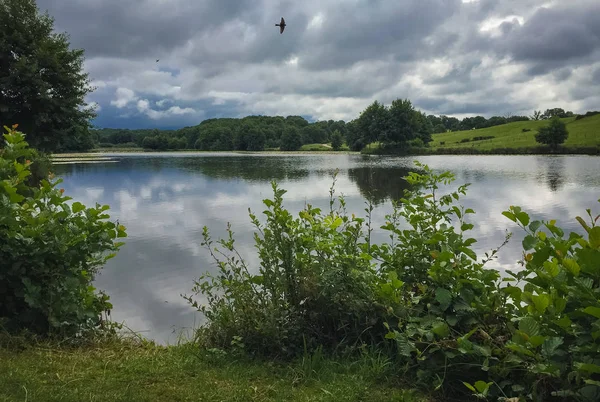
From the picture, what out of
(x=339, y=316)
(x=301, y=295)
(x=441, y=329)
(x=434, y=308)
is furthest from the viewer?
(x=301, y=295)

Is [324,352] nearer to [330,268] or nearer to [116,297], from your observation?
[330,268]

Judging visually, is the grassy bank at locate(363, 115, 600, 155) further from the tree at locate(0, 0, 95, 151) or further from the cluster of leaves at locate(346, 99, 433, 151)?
the tree at locate(0, 0, 95, 151)

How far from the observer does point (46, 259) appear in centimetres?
438

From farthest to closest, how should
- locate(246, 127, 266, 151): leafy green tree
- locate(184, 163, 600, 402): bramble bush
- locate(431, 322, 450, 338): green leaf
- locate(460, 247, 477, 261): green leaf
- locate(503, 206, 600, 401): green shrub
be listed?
locate(246, 127, 266, 151): leafy green tree
locate(460, 247, 477, 261): green leaf
locate(431, 322, 450, 338): green leaf
locate(184, 163, 600, 402): bramble bush
locate(503, 206, 600, 401): green shrub

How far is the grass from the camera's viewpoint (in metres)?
3.35

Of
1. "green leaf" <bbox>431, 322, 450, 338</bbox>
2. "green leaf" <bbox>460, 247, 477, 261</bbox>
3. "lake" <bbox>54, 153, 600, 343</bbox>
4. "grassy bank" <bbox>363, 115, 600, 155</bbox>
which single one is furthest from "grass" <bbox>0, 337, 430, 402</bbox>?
"grassy bank" <bbox>363, 115, 600, 155</bbox>

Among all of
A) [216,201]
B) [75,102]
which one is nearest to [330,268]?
[216,201]

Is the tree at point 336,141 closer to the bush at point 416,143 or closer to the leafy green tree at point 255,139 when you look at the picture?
the leafy green tree at point 255,139

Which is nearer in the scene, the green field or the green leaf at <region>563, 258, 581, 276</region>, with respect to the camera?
the green leaf at <region>563, 258, 581, 276</region>

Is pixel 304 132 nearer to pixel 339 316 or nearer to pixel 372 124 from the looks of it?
pixel 372 124

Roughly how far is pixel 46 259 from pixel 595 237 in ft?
15.6

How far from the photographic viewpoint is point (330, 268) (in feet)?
13.1

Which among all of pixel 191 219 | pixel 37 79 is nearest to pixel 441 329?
pixel 191 219

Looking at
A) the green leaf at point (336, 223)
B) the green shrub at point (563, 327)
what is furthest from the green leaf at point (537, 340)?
the green leaf at point (336, 223)
